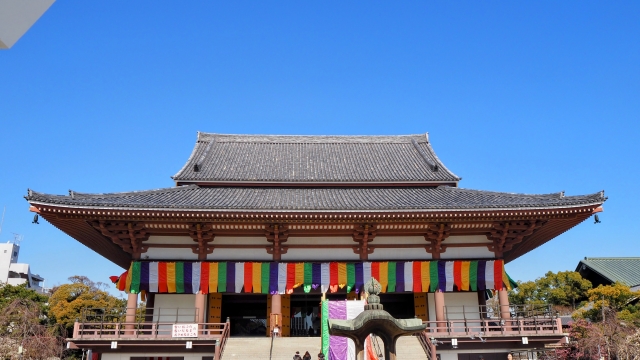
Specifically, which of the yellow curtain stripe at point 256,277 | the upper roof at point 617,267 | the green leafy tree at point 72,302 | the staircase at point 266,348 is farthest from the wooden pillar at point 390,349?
the upper roof at point 617,267

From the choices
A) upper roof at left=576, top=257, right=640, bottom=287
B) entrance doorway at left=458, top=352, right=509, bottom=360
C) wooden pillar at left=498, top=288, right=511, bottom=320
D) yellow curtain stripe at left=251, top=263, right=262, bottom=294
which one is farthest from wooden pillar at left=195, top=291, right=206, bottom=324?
upper roof at left=576, top=257, right=640, bottom=287

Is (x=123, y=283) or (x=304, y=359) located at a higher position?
(x=123, y=283)

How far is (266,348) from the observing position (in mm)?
16750

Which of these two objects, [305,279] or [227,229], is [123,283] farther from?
[305,279]

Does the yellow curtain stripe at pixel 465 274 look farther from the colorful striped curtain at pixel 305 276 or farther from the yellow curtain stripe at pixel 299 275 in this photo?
the yellow curtain stripe at pixel 299 275

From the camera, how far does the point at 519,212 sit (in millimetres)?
18062

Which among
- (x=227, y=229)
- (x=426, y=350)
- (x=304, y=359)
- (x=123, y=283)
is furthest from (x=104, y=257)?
(x=426, y=350)

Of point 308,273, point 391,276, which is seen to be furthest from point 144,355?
point 391,276

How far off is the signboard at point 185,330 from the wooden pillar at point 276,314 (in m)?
2.70

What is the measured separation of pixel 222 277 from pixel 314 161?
1095 centimetres

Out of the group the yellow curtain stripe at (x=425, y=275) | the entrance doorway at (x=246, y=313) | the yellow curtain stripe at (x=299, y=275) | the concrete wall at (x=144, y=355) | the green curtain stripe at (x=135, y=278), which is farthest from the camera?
the entrance doorway at (x=246, y=313)

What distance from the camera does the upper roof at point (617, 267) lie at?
43.0 meters

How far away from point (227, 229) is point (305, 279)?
3.51m

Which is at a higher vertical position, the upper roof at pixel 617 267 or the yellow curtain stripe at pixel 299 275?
the upper roof at pixel 617 267
